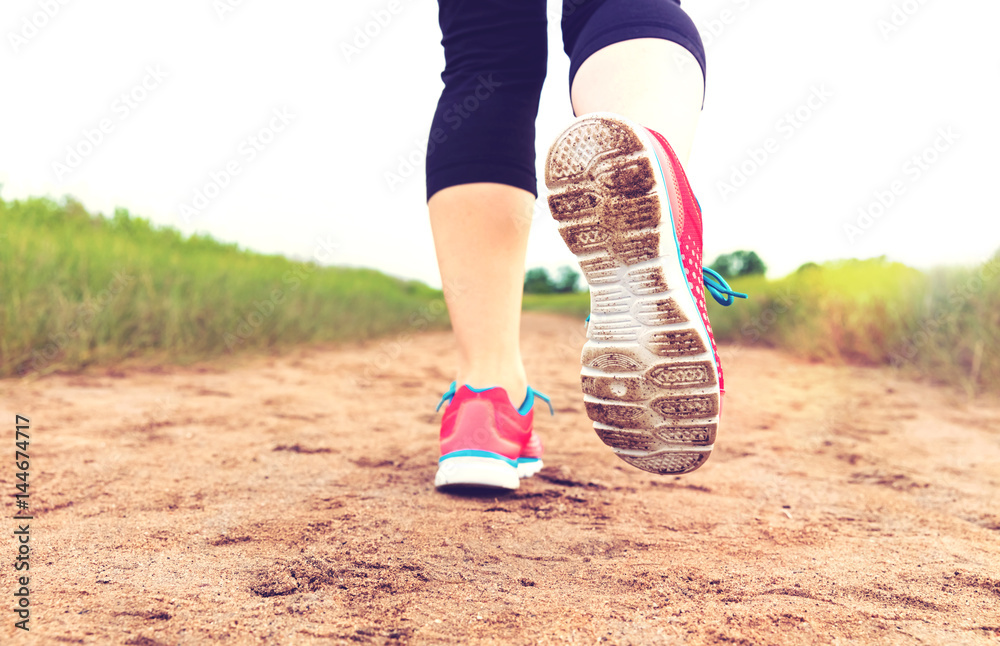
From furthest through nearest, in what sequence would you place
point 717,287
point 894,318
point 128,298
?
1. point 894,318
2. point 128,298
3. point 717,287

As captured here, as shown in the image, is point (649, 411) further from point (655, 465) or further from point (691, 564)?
point (691, 564)

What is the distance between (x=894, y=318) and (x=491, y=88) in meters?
3.07

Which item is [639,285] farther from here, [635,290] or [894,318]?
[894,318]

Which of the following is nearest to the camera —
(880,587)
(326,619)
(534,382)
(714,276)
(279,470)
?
(326,619)

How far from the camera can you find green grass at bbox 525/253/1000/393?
8.77 ft

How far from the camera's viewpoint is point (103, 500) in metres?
1.02

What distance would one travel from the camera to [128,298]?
2836mm

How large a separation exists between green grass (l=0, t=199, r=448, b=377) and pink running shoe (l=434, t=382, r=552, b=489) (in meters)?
1.91

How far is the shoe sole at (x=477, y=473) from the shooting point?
1.07 metres

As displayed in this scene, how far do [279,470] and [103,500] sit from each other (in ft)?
1.03

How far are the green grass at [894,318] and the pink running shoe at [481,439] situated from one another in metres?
2.36

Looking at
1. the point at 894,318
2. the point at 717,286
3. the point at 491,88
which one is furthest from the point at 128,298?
the point at 894,318

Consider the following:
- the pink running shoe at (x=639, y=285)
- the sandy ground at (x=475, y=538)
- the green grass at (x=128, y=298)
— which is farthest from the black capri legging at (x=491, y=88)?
the green grass at (x=128, y=298)

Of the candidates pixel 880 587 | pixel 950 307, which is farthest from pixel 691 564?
pixel 950 307
